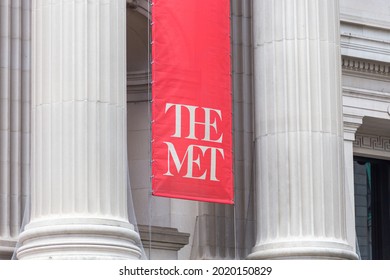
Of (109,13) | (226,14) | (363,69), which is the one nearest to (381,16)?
(363,69)

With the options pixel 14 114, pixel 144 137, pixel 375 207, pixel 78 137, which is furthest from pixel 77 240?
pixel 375 207

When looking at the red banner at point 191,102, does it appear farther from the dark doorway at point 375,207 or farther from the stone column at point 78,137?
the dark doorway at point 375,207

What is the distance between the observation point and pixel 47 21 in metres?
29.8

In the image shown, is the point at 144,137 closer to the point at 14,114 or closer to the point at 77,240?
the point at 14,114

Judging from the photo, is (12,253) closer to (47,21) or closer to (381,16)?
(47,21)

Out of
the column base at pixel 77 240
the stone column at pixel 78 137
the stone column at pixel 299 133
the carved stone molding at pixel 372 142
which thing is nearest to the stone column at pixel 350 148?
the carved stone molding at pixel 372 142

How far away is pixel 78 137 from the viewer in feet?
95.6

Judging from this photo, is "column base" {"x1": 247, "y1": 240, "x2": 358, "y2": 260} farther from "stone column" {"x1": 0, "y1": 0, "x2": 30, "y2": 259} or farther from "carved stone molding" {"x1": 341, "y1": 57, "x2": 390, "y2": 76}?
"carved stone molding" {"x1": 341, "y1": 57, "x2": 390, "y2": 76}

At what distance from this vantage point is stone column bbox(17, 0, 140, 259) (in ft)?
94.6

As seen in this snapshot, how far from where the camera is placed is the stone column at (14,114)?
31344 millimetres

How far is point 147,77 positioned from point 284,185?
6.54m

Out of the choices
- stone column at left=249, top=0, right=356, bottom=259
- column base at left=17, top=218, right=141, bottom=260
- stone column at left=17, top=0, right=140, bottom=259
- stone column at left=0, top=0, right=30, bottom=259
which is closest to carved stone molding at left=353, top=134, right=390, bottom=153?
stone column at left=249, top=0, right=356, bottom=259

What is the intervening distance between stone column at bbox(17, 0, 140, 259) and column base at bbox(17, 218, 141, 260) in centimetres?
2

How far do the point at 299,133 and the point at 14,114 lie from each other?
5665 millimetres
